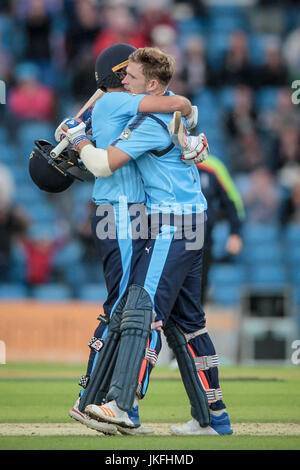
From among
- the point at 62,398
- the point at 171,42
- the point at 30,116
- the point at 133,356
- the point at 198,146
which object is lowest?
the point at 62,398

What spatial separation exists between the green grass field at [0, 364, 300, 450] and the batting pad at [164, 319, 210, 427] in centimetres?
19

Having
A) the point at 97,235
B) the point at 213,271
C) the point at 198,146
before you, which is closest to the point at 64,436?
the point at 97,235

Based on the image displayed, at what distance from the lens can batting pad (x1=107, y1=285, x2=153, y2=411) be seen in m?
4.86

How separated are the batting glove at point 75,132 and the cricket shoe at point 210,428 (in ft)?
5.63

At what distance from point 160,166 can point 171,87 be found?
814cm

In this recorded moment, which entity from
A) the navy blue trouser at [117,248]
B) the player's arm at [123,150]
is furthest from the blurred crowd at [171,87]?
the player's arm at [123,150]

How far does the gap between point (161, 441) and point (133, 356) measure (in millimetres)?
465

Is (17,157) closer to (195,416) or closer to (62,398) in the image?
(62,398)

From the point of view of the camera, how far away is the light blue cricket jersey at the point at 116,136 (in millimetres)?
5270

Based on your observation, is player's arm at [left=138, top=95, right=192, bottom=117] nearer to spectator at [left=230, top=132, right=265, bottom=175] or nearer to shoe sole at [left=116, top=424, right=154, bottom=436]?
shoe sole at [left=116, top=424, right=154, bottom=436]

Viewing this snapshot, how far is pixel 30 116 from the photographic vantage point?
13.9 m

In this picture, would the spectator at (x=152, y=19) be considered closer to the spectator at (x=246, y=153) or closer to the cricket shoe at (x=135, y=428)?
the spectator at (x=246, y=153)

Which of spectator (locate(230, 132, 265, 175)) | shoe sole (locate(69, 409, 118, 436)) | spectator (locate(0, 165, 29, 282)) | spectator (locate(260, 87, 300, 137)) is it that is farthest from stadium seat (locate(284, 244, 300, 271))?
shoe sole (locate(69, 409, 118, 436))

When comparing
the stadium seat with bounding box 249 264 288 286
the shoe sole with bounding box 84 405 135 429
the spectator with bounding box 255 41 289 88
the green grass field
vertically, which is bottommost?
the green grass field
